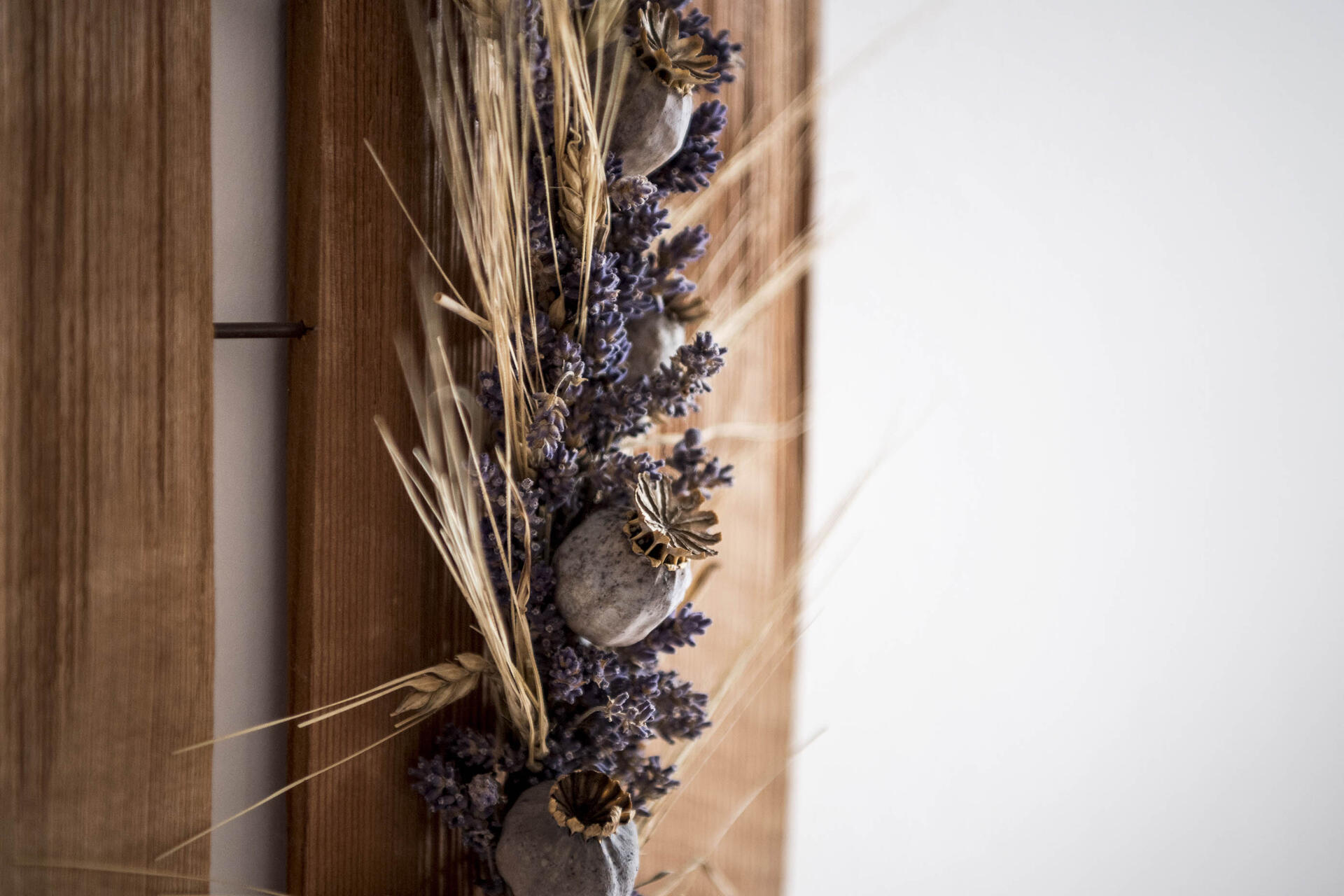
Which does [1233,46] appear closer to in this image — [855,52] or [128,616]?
[855,52]

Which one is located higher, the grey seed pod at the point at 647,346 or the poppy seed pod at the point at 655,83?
the poppy seed pod at the point at 655,83

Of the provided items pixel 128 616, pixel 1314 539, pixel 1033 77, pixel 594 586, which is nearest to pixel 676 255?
pixel 594 586

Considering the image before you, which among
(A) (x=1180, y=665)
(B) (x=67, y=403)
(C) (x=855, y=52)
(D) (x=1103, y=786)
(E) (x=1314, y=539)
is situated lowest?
(D) (x=1103, y=786)

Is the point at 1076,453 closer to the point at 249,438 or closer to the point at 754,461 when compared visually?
the point at 754,461

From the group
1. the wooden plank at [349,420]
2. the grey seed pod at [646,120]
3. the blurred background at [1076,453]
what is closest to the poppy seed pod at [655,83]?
the grey seed pod at [646,120]

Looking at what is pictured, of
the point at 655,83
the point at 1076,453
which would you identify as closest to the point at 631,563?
the point at 655,83

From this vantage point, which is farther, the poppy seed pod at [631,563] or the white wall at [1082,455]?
the white wall at [1082,455]

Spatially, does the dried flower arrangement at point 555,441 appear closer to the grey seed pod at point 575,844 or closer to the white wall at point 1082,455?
the grey seed pod at point 575,844

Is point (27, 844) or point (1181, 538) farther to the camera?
point (1181, 538)
